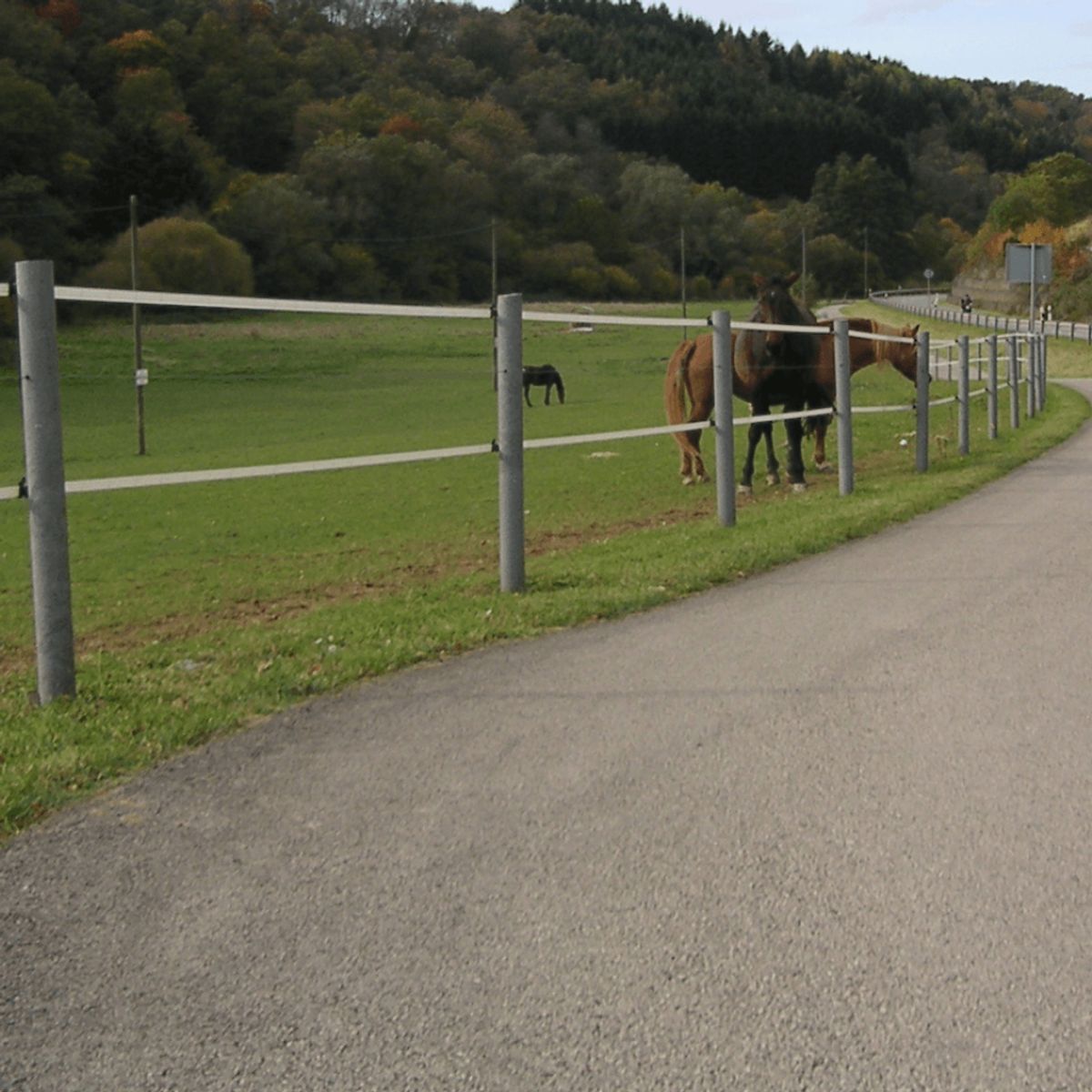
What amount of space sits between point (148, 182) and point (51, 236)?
18301mm

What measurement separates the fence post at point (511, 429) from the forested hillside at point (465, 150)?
183 feet

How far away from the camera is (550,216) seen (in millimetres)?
112312

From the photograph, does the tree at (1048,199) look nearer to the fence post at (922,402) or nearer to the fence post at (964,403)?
the fence post at (964,403)

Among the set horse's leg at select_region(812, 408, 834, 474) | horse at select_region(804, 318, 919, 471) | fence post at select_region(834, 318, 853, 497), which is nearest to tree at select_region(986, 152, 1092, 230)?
horse at select_region(804, 318, 919, 471)

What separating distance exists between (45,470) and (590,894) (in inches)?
114

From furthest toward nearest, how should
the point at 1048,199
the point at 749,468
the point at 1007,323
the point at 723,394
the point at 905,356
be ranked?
the point at 1048,199 < the point at 1007,323 < the point at 905,356 < the point at 749,468 < the point at 723,394

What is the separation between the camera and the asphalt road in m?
2.59

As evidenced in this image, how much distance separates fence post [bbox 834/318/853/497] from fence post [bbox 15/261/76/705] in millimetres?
8994

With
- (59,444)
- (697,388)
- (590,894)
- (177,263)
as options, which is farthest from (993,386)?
(177,263)

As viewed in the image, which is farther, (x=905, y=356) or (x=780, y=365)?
(x=905, y=356)

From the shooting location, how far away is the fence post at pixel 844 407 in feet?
43.4

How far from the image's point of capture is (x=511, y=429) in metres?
7.73

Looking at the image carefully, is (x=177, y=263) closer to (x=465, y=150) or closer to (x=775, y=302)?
(x=775, y=302)

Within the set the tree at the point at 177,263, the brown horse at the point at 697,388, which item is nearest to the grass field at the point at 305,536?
the brown horse at the point at 697,388
